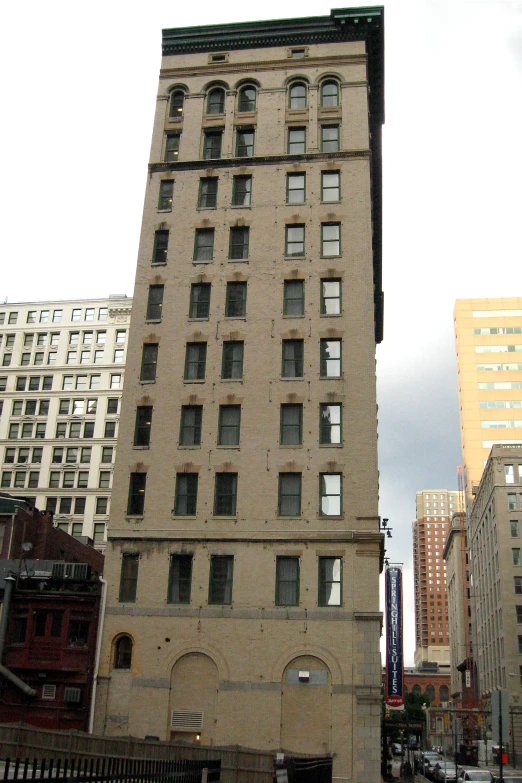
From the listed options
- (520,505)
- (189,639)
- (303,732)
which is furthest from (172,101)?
(520,505)

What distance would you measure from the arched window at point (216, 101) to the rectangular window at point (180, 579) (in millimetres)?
28523

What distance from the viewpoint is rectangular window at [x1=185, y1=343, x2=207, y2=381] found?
141 ft

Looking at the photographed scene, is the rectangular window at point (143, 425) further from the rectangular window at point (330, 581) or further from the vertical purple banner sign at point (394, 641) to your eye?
the vertical purple banner sign at point (394, 641)

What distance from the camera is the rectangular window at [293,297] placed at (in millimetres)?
43656

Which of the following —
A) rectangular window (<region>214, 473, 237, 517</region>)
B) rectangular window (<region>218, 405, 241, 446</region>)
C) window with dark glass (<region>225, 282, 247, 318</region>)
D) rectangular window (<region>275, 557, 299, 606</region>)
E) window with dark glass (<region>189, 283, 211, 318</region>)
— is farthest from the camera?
window with dark glass (<region>189, 283, 211, 318</region>)

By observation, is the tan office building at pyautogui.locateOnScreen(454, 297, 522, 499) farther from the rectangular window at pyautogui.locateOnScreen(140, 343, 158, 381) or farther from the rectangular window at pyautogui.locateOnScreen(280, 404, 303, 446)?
the rectangular window at pyautogui.locateOnScreen(140, 343, 158, 381)

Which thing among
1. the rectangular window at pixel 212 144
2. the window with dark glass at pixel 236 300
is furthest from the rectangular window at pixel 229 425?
the rectangular window at pixel 212 144

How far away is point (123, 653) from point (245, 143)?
3082cm

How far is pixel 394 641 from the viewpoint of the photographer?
46594mm

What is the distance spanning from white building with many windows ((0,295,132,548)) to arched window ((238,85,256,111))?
4899 centimetres

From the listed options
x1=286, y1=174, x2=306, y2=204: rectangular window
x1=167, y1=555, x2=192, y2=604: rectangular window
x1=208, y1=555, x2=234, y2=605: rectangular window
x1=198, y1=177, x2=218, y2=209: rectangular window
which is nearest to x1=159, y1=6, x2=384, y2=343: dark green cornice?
x1=286, y1=174, x2=306, y2=204: rectangular window

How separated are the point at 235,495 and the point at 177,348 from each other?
30.1 feet

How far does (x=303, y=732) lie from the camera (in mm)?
35219

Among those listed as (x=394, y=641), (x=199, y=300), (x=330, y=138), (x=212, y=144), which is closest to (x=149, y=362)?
(x=199, y=300)
